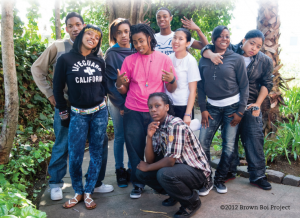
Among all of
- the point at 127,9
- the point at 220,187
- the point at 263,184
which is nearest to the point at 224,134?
the point at 220,187

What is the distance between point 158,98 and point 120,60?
89cm

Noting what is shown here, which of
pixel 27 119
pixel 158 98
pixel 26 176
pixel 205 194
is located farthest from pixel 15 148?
pixel 205 194

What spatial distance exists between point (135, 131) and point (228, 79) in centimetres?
121

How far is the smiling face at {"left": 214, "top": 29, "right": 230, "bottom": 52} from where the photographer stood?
3.01m

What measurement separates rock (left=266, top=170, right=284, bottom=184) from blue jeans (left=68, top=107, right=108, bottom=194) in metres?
2.18

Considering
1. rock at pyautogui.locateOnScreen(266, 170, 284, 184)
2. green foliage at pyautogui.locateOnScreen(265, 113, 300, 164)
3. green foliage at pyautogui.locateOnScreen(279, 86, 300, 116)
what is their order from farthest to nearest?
green foliage at pyautogui.locateOnScreen(279, 86, 300, 116) < green foliage at pyautogui.locateOnScreen(265, 113, 300, 164) < rock at pyautogui.locateOnScreen(266, 170, 284, 184)

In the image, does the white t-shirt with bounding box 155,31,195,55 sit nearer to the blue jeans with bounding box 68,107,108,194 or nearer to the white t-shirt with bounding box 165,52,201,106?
the white t-shirt with bounding box 165,52,201,106

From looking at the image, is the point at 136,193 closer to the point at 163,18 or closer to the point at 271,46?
the point at 163,18

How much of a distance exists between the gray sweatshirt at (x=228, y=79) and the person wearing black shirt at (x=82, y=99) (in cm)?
126

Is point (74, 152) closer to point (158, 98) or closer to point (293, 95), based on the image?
point (158, 98)

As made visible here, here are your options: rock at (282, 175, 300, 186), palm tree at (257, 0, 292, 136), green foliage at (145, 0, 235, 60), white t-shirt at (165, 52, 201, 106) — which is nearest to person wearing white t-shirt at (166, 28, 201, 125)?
white t-shirt at (165, 52, 201, 106)

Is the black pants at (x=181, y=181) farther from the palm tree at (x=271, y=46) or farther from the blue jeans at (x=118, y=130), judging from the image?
the palm tree at (x=271, y=46)

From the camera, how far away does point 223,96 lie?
10.1 ft

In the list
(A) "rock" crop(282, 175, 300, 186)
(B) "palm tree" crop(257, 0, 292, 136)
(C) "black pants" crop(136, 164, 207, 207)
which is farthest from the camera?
(B) "palm tree" crop(257, 0, 292, 136)
